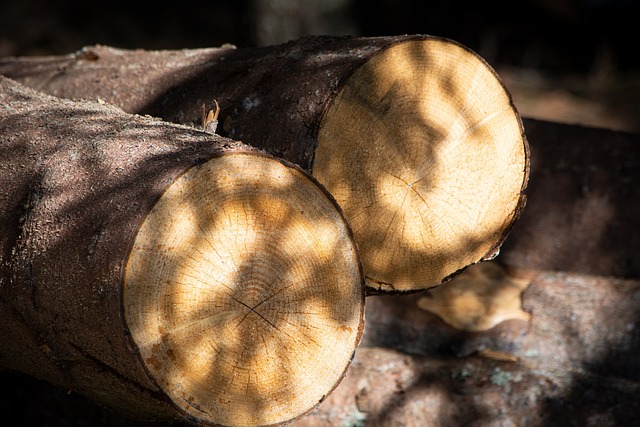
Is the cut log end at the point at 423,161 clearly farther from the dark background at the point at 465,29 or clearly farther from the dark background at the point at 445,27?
the dark background at the point at 445,27

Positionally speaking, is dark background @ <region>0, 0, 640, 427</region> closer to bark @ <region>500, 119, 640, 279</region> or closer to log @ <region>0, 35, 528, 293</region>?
bark @ <region>500, 119, 640, 279</region>

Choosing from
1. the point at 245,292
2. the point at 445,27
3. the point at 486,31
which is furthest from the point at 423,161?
the point at 486,31

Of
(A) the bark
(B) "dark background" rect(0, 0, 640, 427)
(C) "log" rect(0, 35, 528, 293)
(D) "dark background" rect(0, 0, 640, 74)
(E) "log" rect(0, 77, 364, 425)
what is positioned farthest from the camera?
(D) "dark background" rect(0, 0, 640, 74)

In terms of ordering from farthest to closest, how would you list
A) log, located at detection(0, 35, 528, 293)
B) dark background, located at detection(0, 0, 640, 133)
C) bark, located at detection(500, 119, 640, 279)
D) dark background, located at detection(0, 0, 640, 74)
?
dark background, located at detection(0, 0, 640, 74), dark background, located at detection(0, 0, 640, 133), bark, located at detection(500, 119, 640, 279), log, located at detection(0, 35, 528, 293)

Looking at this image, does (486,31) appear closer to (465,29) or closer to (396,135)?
(465,29)

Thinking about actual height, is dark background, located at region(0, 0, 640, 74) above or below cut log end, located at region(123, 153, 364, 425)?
below

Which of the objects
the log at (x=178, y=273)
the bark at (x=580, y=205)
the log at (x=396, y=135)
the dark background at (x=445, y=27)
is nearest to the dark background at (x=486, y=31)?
the dark background at (x=445, y=27)

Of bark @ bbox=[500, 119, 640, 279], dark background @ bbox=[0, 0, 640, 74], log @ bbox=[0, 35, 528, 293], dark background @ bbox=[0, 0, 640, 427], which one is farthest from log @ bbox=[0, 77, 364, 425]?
dark background @ bbox=[0, 0, 640, 74]

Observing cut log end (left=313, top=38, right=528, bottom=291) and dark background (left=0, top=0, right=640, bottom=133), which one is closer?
cut log end (left=313, top=38, right=528, bottom=291)

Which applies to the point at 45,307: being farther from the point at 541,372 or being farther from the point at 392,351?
the point at 541,372
